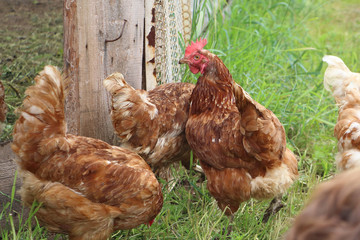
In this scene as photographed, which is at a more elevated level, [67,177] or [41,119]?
[41,119]

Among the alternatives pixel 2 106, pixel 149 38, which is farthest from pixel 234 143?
pixel 2 106

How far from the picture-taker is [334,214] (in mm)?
994

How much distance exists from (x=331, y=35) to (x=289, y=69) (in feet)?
7.24

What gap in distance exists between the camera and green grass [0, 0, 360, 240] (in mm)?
Result: 3283

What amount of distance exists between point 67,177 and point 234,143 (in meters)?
1.21

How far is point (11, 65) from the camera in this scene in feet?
16.0

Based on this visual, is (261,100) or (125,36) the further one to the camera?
(261,100)

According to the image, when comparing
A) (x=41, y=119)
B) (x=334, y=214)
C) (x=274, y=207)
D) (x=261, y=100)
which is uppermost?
(x=334, y=214)

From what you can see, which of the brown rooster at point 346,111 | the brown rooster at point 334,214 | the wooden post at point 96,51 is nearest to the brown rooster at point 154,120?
the wooden post at point 96,51

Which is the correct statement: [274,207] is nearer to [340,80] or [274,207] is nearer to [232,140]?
[232,140]

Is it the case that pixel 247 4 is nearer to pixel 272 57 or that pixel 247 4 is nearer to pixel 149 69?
pixel 272 57

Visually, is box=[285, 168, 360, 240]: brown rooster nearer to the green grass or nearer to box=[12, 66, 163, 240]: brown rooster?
box=[12, 66, 163, 240]: brown rooster

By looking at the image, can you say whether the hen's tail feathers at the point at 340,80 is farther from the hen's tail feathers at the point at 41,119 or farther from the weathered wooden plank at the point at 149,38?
the hen's tail feathers at the point at 41,119

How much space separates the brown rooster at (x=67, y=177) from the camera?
Answer: 8.36 ft
